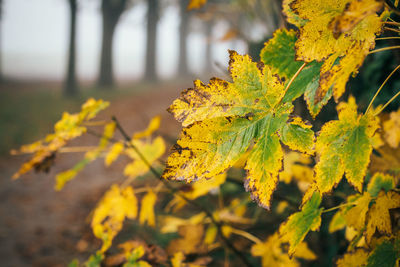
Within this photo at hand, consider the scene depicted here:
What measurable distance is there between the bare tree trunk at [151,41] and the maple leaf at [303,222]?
1844 centimetres

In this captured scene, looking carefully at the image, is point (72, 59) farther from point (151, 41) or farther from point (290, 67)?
point (290, 67)

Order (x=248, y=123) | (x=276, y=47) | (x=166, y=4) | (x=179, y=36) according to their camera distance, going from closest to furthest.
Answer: (x=248, y=123)
(x=276, y=47)
(x=166, y=4)
(x=179, y=36)

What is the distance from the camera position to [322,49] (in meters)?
0.45

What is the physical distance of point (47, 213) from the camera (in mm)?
4234

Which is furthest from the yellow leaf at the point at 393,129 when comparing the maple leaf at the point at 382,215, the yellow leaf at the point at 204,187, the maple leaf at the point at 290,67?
the yellow leaf at the point at 204,187

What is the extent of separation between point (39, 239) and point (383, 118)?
13.3 ft

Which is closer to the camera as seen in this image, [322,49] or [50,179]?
[322,49]

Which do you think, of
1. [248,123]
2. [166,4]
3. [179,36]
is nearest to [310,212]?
[248,123]

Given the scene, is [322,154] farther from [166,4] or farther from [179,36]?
[179,36]

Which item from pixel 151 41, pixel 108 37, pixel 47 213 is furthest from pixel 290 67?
pixel 151 41

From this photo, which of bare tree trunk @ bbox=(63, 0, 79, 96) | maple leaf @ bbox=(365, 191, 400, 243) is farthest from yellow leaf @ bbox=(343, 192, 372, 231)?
bare tree trunk @ bbox=(63, 0, 79, 96)

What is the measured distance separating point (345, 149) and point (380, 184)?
1.03 ft

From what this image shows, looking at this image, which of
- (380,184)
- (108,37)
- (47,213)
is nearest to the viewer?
(380,184)

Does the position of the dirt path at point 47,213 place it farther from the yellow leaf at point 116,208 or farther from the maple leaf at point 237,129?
the maple leaf at point 237,129
